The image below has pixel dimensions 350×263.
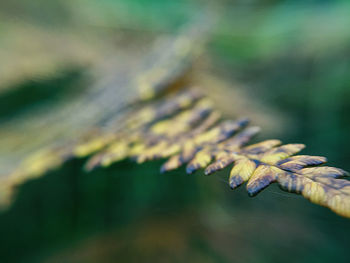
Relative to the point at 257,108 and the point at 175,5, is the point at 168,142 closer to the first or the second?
the point at 257,108

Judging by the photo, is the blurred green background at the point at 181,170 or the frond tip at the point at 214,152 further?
the blurred green background at the point at 181,170

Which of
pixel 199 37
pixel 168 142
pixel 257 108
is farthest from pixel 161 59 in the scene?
pixel 168 142

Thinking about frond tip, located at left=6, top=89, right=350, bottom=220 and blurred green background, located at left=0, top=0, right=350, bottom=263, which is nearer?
frond tip, located at left=6, top=89, right=350, bottom=220

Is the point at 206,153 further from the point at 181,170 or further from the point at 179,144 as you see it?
the point at 181,170

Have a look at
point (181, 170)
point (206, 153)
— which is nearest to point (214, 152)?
point (206, 153)

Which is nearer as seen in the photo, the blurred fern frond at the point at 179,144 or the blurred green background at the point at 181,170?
the blurred fern frond at the point at 179,144

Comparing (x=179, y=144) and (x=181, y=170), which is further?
(x=181, y=170)

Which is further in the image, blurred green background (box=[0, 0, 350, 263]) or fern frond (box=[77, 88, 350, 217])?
blurred green background (box=[0, 0, 350, 263])

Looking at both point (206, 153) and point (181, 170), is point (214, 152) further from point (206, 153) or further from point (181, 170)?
point (181, 170)
